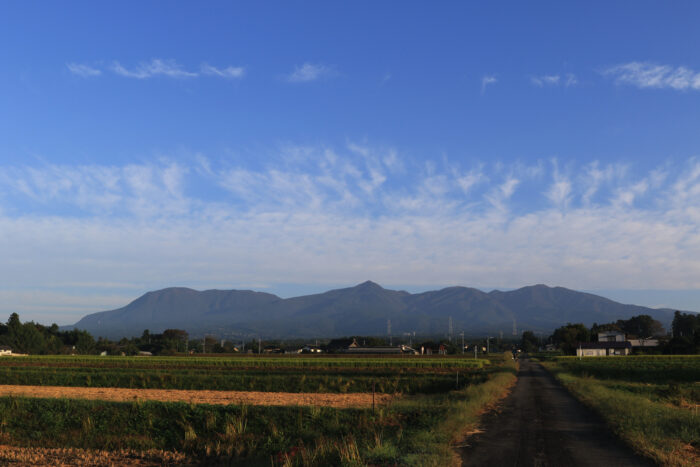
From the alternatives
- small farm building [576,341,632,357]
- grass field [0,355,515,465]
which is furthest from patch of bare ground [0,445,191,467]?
small farm building [576,341,632,357]

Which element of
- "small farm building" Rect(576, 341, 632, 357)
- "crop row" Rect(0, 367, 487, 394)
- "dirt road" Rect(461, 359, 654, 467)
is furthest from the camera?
"small farm building" Rect(576, 341, 632, 357)

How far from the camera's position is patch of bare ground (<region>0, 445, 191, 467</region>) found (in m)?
21.5

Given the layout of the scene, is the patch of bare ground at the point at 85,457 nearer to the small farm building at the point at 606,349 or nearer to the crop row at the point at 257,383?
the crop row at the point at 257,383

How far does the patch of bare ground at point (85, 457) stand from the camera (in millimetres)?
21467

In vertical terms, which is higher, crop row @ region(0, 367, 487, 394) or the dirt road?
the dirt road

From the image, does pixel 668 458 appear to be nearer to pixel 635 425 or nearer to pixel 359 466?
pixel 635 425

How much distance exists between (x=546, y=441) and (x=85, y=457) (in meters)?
18.6

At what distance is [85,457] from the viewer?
22.4 meters

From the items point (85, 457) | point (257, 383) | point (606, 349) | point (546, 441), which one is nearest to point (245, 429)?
point (85, 457)

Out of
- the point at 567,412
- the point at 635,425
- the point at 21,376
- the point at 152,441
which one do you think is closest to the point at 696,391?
the point at 567,412

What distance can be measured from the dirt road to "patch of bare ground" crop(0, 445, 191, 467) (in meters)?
12.3

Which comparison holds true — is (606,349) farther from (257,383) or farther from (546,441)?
(546,441)

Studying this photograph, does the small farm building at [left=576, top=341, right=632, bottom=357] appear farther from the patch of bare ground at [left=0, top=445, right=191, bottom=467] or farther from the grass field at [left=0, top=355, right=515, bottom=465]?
the patch of bare ground at [left=0, top=445, right=191, bottom=467]

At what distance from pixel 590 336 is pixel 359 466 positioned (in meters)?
190
